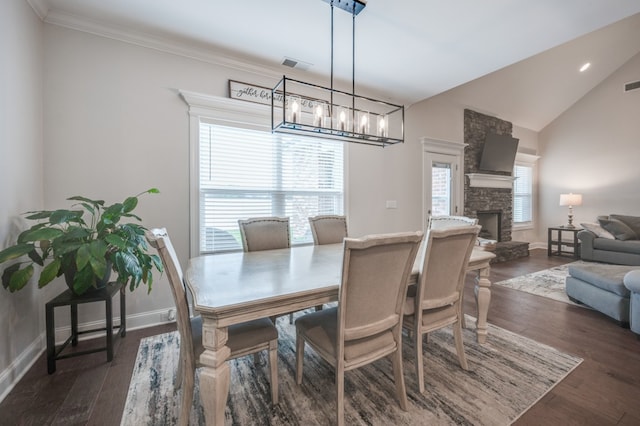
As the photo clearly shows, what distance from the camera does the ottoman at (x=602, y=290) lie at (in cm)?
263

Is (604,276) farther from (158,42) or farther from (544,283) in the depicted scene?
(158,42)

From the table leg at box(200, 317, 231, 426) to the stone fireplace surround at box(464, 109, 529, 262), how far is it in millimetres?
5255

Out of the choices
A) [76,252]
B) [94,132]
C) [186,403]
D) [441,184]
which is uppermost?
[94,132]

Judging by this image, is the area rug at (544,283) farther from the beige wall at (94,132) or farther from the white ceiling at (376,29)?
the white ceiling at (376,29)

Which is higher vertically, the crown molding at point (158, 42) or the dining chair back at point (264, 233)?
the crown molding at point (158, 42)

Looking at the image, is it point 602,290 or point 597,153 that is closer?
point 602,290

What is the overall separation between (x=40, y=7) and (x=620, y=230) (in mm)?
7911

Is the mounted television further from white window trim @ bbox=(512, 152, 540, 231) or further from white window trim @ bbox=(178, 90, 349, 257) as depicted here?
white window trim @ bbox=(178, 90, 349, 257)

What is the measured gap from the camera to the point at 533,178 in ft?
22.7

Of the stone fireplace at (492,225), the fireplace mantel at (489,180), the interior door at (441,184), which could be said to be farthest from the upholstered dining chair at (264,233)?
the stone fireplace at (492,225)

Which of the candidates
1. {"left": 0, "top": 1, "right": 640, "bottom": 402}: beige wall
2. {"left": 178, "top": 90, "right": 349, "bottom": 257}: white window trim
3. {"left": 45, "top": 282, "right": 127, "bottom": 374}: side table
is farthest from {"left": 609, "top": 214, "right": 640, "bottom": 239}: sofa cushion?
{"left": 45, "top": 282, "right": 127, "bottom": 374}: side table

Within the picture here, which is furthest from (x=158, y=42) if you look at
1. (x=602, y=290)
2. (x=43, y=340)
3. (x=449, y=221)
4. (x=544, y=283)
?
(x=544, y=283)

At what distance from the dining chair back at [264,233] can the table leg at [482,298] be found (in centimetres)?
174

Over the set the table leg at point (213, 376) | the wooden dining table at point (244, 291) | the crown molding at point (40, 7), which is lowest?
the table leg at point (213, 376)
